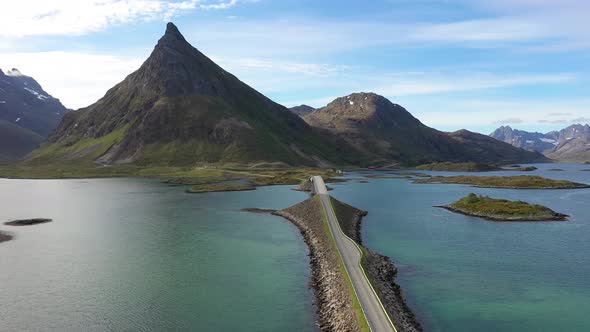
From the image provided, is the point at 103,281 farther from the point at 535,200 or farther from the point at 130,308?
the point at 535,200

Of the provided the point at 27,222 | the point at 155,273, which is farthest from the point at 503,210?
the point at 27,222

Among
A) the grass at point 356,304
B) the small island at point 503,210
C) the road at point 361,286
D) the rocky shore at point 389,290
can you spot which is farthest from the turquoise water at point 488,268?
the grass at point 356,304

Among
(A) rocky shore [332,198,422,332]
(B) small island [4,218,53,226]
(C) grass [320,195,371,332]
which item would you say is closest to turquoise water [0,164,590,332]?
(A) rocky shore [332,198,422,332]

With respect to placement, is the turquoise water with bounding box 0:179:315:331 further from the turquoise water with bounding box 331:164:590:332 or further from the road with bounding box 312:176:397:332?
the turquoise water with bounding box 331:164:590:332

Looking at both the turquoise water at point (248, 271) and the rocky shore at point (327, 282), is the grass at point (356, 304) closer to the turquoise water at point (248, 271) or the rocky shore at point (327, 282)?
the rocky shore at point (327, 282)

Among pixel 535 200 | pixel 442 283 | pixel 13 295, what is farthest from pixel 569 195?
pixel 13 295

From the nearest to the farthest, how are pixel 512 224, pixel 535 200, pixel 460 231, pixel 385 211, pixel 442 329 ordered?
pixel 442 329 → pixel 460 231 → pixel 512 224 → pixel 385 211 → pixel 535 200
